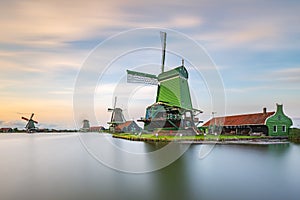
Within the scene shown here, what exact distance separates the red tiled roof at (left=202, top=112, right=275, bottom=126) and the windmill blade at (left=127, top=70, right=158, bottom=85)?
850cm

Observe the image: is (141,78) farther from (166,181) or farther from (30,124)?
(30,124)

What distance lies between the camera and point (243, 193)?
22.6 feet

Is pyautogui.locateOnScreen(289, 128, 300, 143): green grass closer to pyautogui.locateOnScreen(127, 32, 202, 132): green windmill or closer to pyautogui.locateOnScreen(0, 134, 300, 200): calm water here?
pyautogui.locateOnScreen(127, 32, 202, 132): green windmill

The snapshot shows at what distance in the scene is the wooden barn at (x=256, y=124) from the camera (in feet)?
76.8

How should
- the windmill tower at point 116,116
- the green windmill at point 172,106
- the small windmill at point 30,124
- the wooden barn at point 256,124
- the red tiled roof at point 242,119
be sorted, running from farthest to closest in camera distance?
the small windmill at point 30,124 → the windmill tower at point 116,116 → the green windmill at point 172,106 → the red tiled roof at point 242,119 → the wooden barn at point 256,124

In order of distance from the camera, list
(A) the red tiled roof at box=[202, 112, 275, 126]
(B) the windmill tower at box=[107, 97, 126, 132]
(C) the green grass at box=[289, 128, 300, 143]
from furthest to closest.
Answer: (B) the windmill tower at box=[107, 97, 126, 132], (A) the red tiled roof at box=[202, 112, 275, 126], (C) the green grass at box=[289, 128, 300, 143]

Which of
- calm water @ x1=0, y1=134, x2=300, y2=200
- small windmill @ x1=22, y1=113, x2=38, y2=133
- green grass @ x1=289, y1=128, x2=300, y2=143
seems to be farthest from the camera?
small windmill @ x1=22, y1=113, x2=38, y2=133

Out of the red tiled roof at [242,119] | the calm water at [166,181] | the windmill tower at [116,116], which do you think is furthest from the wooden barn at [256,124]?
the windmill tower at [116,116]

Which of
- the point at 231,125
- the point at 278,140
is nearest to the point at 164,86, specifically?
the point at 231,125

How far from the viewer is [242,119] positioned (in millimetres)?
26766

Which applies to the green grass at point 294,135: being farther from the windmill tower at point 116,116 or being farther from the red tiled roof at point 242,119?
the windmill tower at point 116,116

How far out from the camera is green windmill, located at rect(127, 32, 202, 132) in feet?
83.1

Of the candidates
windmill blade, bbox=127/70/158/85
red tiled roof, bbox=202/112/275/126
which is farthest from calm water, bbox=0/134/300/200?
windmill blade, bbox=127/70/158/85

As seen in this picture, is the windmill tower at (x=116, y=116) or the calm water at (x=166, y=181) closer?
the calm water at (x=166, y=181)
